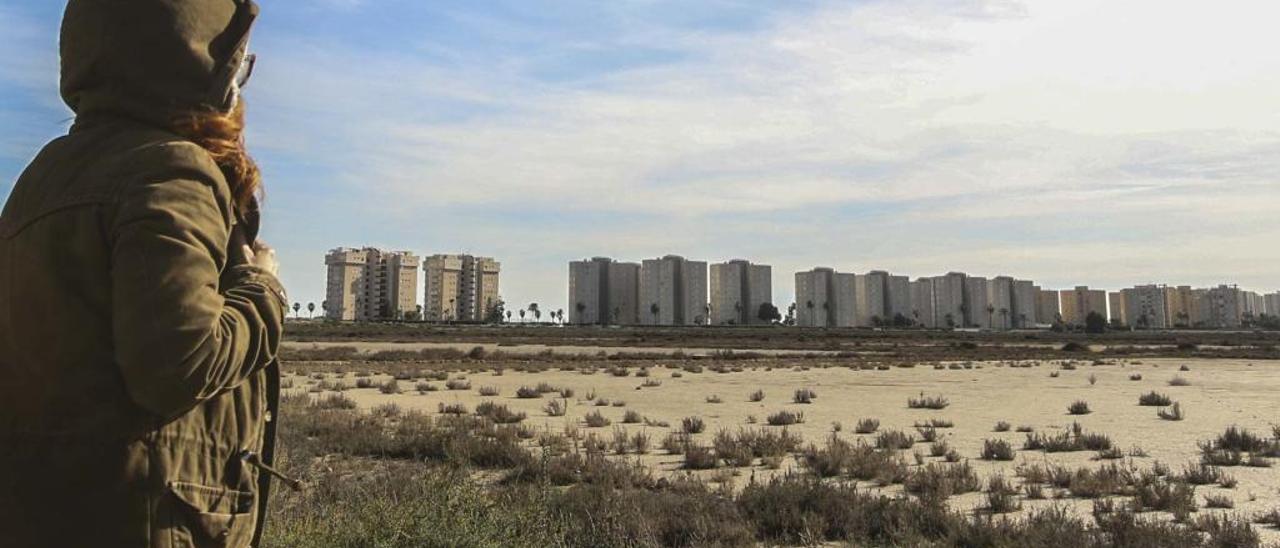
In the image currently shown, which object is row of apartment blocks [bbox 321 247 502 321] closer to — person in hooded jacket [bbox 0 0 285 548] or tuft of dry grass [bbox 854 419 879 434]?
tuft of dry grass [bbox 854 419 879 434]

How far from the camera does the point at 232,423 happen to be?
1813mm

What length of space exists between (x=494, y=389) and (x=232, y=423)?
23.0 metres

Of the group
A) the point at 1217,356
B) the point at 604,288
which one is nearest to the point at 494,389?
the point at 1217,356

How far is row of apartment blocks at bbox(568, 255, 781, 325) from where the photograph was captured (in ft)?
610

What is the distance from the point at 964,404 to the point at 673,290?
169 m

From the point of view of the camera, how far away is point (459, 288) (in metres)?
191

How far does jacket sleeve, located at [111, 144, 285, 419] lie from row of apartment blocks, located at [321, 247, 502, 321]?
557 feet

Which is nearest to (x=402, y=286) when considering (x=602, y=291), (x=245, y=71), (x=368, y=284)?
(x=368, y=284)

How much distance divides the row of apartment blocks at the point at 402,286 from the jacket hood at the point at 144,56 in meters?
170

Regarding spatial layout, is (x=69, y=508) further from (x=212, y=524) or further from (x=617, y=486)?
(x=617, y=486)

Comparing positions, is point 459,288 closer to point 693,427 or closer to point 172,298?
point 693,427

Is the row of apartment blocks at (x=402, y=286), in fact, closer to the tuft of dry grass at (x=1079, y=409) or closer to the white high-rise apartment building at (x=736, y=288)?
the white high-rise apartment building at (x=736, y=288)

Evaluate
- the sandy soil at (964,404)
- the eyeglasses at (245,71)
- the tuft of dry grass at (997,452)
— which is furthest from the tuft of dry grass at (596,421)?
the eyeglasses at (245,71)

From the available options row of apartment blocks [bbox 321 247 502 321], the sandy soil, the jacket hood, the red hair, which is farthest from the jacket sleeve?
row of apartment blocks [bbox 321 247 502 321]
